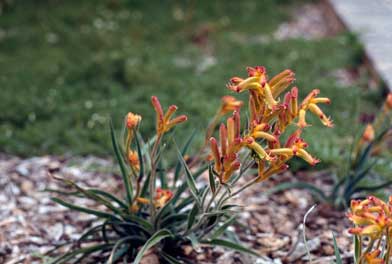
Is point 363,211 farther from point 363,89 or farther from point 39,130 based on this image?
point 363,89

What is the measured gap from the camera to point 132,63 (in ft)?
16.3

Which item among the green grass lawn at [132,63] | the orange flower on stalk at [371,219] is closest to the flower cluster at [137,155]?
the orange flower on stalk at [371,219]

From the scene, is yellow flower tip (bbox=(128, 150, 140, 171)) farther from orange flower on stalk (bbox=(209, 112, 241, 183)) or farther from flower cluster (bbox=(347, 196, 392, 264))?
flower cluster (bbox=(347, 196, 392, 264))

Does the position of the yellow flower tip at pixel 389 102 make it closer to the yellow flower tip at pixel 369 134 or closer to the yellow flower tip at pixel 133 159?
the yellow flower tip at pixel 369 134

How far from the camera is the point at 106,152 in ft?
12.6

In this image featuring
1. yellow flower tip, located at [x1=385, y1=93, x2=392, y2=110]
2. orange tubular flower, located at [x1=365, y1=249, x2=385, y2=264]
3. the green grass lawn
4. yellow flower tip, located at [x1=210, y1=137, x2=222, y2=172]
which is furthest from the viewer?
the green grass lawn

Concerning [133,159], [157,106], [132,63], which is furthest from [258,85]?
[132,63]

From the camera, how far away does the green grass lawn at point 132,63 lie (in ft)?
13.5

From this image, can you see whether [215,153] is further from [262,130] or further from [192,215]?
[192,215]

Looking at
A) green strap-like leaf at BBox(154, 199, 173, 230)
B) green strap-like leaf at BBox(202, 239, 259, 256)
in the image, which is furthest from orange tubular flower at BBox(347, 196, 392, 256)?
green strap-like leaf at BBox(154, 199, 173, 230)

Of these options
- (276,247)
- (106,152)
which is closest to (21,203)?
(106,152)

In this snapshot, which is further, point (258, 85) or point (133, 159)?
point (133, 159)

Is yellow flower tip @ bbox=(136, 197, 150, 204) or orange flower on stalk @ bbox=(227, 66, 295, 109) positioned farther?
yellow flower tip @ bbox=(136, 197, 150, 204)

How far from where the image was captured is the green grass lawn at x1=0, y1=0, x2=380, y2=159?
162 inches
